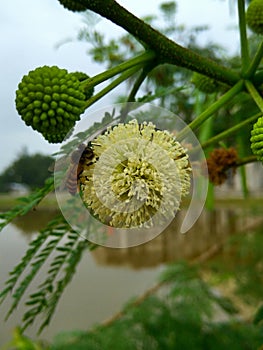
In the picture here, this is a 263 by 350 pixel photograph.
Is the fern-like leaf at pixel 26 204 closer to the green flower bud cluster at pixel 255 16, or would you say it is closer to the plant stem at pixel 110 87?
the plant stem at pixel 110 87

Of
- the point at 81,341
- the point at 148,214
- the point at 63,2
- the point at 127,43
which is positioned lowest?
the point at 81,341

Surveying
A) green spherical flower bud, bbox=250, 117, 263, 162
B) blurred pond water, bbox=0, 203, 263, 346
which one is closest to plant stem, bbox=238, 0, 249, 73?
green spherical flower bud, bbox=250, 117, 263, 162

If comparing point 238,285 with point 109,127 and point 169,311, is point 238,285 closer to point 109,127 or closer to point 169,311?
point 169,311

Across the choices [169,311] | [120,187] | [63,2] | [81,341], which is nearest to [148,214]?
[120,187]

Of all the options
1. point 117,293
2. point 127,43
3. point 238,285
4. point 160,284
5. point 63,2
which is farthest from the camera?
point 117,293

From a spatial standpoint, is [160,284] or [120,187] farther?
[160,284]

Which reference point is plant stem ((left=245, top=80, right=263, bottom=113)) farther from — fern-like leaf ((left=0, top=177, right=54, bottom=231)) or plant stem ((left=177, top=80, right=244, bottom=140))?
fern-like leaf ((left=0, top=177, right=54, bottom=231))

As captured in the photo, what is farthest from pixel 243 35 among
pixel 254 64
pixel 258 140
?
pixel 258 140

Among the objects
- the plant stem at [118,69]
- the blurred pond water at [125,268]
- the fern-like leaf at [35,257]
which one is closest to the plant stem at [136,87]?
the plant stem at [118,69]
